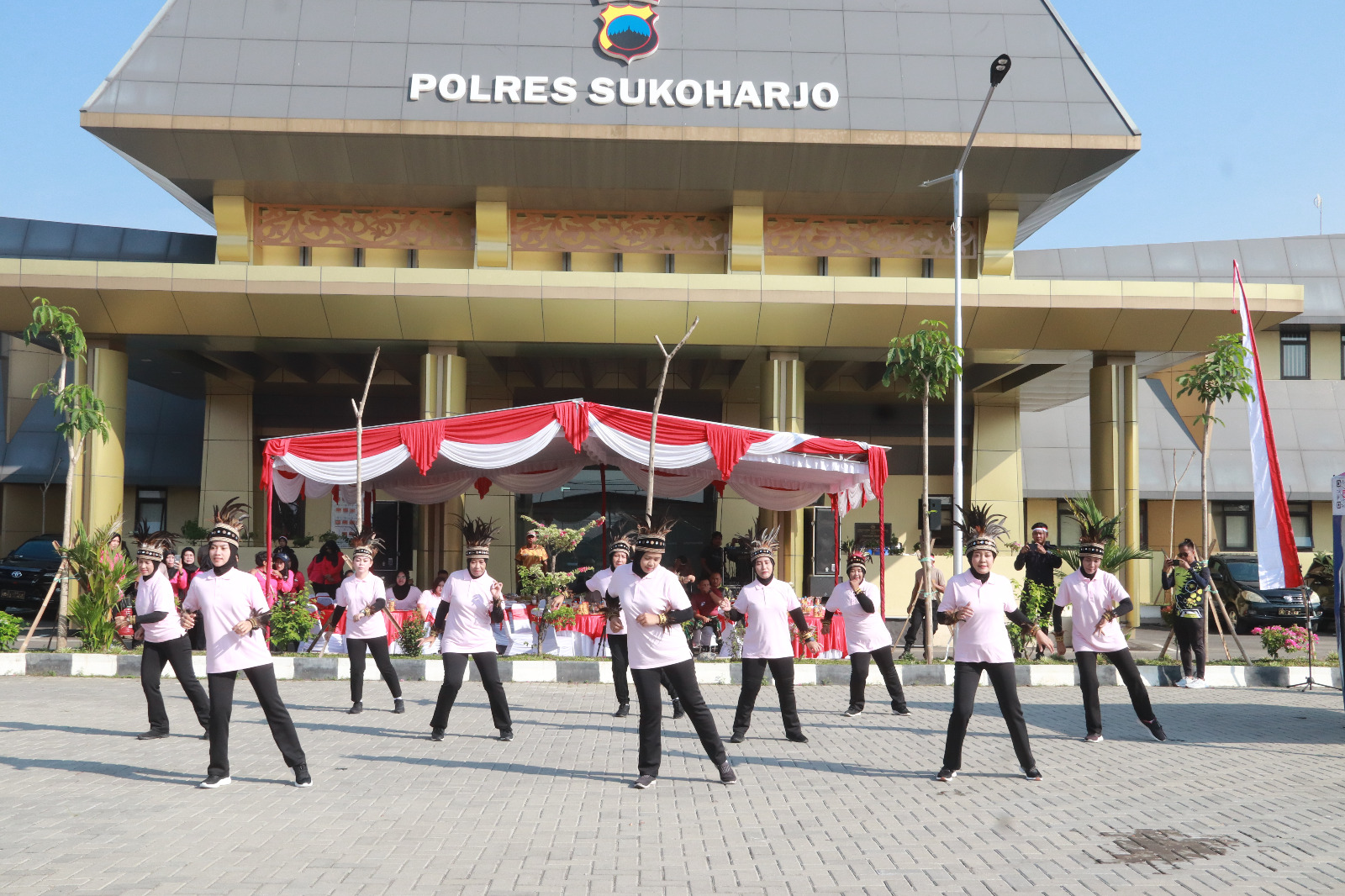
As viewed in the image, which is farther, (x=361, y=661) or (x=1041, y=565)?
(x=1041, y=565)

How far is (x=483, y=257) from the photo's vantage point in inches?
902

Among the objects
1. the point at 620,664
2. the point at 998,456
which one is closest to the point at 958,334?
the point at 620,664

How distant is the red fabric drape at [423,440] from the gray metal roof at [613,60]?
24.1ft

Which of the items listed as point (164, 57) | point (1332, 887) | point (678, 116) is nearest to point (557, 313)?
point (678, 116)

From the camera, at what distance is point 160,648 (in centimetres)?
1027

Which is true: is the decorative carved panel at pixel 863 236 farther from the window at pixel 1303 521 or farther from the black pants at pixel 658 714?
the black pants at pixel 658 714

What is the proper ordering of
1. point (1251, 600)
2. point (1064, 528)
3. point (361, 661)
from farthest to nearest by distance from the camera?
1. point (1064, 528)
2. point (1251, 600)
3. point (361, 661)

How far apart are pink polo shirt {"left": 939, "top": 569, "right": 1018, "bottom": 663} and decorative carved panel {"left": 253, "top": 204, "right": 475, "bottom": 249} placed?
666 inches

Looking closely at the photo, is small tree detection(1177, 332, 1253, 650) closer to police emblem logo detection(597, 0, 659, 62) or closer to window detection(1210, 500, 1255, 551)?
police emblem logo detection(597, 0, 659, 62)

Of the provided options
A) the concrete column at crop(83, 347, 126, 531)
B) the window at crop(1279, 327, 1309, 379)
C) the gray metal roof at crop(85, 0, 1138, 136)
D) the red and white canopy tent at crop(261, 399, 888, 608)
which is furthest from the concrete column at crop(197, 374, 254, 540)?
the window at crop(1279, 327, 1309, 379)

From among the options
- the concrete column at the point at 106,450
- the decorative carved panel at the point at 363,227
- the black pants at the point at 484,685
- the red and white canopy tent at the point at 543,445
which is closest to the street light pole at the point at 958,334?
the red and white canopy tent at the point at 543,445

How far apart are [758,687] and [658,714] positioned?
7.14ft

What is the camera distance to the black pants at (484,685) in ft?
33.0

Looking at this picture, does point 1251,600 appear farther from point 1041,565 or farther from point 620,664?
point 620,664
